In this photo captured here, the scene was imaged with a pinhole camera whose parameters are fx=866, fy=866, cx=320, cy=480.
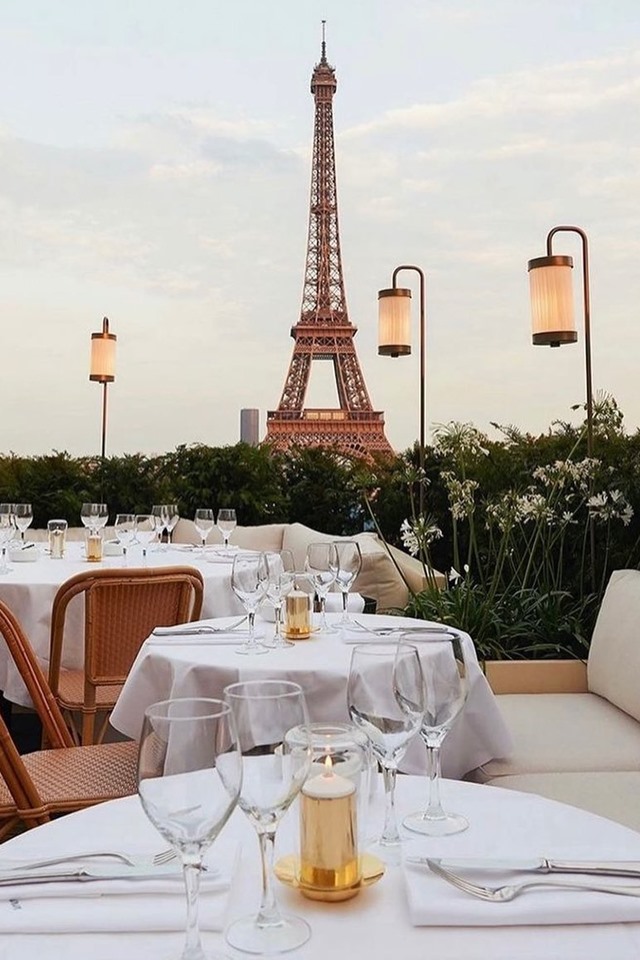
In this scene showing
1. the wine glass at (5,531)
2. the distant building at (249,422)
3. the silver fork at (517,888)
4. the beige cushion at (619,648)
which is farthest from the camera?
the distant building at (249,422)

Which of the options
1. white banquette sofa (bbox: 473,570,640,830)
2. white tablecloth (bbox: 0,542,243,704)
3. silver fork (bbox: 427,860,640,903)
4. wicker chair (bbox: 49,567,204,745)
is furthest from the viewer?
white tablecloth (bbox: 0,542,243,704)

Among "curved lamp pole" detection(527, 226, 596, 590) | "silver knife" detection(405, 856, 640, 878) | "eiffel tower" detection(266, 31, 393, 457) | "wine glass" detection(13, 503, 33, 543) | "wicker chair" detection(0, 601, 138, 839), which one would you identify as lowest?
"wicker chair" detection(0, 601, 138, 839)

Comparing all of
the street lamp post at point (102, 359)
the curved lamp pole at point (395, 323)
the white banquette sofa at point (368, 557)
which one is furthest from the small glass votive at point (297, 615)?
the street lamp post at point (102, 359)

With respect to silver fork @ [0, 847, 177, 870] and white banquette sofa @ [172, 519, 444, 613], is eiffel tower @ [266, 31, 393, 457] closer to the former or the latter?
white banquette sofa @ [172, 519, 444, 613]

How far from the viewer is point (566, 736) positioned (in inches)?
93.9

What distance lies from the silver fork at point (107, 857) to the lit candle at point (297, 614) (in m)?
1.28

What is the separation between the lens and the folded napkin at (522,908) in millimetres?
800

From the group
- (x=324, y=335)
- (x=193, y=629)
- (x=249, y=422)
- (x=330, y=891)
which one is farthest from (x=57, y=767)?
(x=324, y=335)

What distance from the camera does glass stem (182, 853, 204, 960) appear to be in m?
0.73

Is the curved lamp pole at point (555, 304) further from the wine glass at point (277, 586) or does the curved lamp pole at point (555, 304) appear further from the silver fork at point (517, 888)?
the silver fork at point (517, 888)

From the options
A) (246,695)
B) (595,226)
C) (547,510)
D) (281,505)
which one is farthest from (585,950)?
(595,226)

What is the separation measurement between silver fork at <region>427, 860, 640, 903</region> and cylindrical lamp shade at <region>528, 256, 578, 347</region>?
3376 millimetres

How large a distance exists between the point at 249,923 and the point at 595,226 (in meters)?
8.33

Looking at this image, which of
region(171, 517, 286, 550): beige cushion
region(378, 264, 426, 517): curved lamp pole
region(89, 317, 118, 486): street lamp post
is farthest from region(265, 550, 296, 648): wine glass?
region(89, 317, 118, 486): street lamp post
